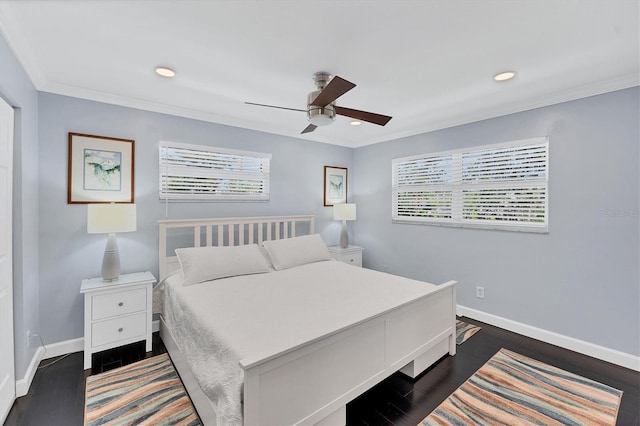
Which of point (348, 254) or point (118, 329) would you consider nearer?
point (118, 329)

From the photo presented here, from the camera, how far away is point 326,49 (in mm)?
2064

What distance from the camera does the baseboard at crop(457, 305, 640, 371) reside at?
256 cm

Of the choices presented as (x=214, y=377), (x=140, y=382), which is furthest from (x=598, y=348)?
(x=140, y=382)

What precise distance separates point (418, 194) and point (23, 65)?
4246mm

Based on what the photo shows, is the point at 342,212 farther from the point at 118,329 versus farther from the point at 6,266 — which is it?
the point at 6,266

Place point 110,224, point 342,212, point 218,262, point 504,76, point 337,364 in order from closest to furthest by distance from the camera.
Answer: point 337,364, point 504,76, point 110,224, point 218,262, point 342,212

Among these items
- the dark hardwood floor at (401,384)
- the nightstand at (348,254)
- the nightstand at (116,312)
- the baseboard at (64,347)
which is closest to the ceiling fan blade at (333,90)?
the dark hardwood floor at (401,384)

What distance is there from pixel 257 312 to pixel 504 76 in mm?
2776

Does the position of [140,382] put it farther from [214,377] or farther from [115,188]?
[115,188]

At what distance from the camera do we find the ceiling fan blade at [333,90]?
1.79m

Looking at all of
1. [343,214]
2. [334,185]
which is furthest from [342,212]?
[334,185]

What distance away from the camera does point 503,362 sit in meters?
2.60

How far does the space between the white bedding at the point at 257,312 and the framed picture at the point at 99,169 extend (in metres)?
1.07

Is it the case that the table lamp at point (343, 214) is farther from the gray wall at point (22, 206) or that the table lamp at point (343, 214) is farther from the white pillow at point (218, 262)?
the gray wall at point (22, 206)
